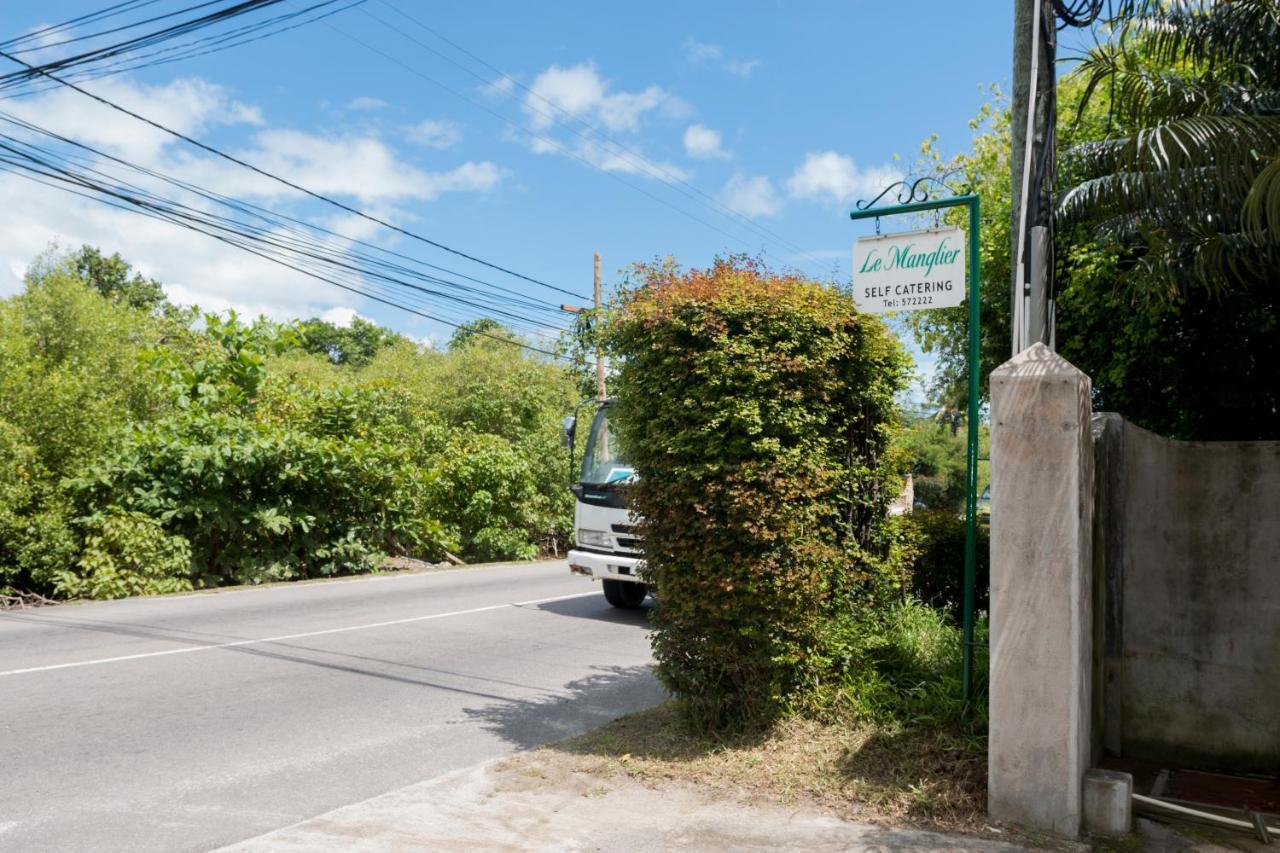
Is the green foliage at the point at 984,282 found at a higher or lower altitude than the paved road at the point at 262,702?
higher

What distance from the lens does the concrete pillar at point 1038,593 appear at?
4602 mm

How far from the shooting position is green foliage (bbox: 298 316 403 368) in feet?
233

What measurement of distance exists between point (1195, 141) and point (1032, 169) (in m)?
1.85

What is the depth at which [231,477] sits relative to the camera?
15320mm

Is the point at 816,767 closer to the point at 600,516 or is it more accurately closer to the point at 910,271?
the point at 910,271

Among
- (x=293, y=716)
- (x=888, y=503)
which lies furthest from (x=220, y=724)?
(x=888, y=503)

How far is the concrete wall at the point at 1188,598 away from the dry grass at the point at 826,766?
1315mm

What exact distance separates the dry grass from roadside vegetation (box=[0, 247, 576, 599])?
10.7 m

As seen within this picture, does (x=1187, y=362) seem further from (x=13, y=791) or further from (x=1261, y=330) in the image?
(x=13, y=791)

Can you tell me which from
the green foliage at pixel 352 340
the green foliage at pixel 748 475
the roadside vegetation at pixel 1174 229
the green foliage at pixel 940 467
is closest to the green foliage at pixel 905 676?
the green foliage at pixel 748 475

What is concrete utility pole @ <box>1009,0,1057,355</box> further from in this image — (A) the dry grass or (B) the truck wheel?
(B) the truck wheel

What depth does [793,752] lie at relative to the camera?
560 centimetres

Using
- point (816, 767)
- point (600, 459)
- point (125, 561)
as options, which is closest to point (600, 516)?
point (600, 459)

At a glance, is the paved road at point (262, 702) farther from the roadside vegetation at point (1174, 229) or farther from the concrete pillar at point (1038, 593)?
the roadside vegetation at point (1174, 229)
